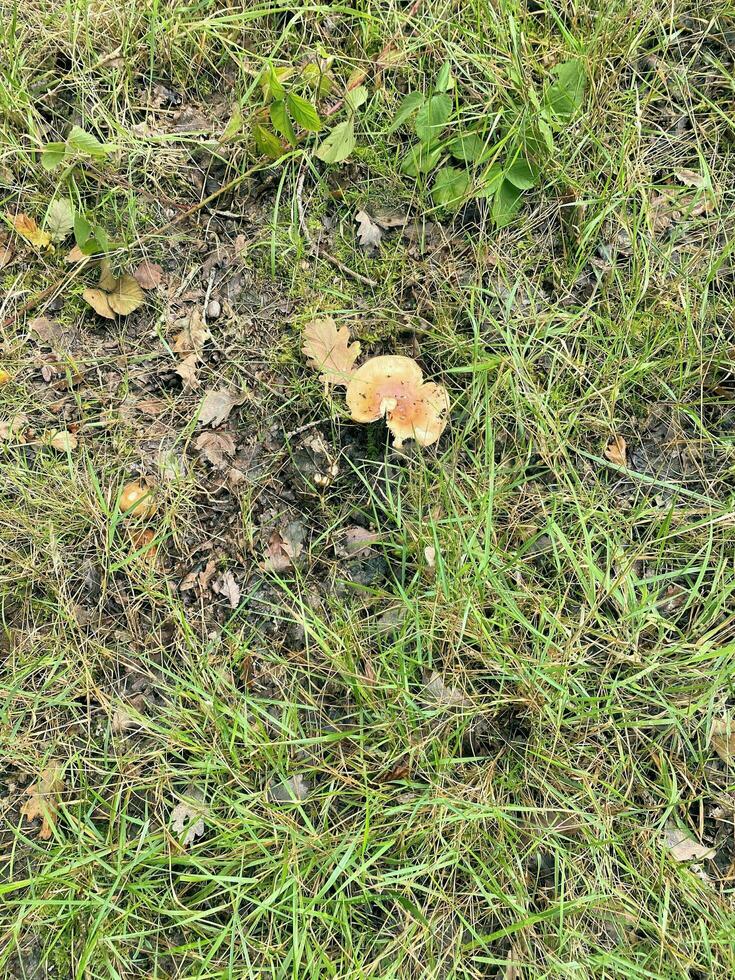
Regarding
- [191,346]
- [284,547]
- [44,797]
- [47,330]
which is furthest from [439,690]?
[47,330]

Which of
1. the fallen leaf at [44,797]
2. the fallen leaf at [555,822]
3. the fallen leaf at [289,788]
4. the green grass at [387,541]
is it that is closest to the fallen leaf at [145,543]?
the green grass at [387,541]

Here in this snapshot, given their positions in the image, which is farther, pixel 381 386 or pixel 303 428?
pixel 303 428

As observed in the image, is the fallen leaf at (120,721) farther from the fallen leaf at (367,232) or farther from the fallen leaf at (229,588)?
the fallen leaf at (367,232)

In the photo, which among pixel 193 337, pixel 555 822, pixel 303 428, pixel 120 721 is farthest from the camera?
pixel 193 337

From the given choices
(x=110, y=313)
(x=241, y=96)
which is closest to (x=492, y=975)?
(x=110, y=313)

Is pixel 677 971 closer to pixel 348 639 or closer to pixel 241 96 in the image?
pixel 348 639

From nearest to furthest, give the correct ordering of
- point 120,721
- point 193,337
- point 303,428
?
point 120,721 → point 303,428 → point 193,337

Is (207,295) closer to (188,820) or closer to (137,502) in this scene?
(137,502)

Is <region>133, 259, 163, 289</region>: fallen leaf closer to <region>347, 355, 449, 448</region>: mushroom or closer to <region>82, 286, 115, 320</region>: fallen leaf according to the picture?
<region>82, 286, 115, 320</region>: fallen leaf
